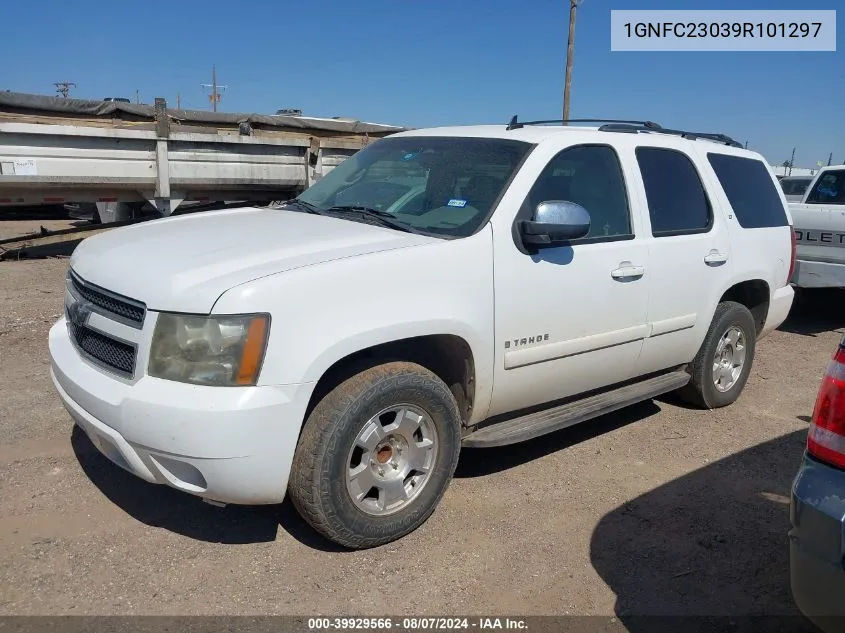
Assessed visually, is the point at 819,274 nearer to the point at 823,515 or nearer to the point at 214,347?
the point at 823,515

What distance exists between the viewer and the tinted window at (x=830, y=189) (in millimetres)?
9219

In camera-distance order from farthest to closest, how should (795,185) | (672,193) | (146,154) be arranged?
(795,185)
(146,154)
(672,193)

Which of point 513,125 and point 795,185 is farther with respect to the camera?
point 795,185

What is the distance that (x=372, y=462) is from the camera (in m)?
3.18

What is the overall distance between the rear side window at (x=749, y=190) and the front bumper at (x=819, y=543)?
321 centimetres

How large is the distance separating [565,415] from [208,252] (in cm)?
203

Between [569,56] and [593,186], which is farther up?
[569,56]

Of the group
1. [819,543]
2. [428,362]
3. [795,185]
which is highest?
[795,185]

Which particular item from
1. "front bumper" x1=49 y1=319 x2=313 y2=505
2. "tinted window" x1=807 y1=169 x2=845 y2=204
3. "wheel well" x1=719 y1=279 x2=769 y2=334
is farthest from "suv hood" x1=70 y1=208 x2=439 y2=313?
"tinted window" x1=807 y1=169 x2=845 y2=204

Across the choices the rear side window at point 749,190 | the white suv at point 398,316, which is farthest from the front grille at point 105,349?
the rear side window at point 749,190

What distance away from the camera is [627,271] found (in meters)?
4.03

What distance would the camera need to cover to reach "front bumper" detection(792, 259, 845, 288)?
24.0 feet

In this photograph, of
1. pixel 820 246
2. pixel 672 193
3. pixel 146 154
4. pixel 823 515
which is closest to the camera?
pixel 823 515

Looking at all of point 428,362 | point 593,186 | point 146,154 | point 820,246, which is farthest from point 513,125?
point 146,154
